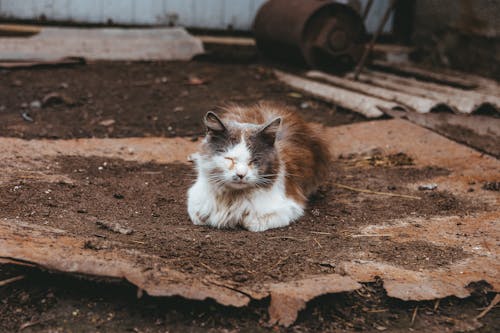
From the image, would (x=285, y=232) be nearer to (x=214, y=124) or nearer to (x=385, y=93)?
(x=214, y=124)

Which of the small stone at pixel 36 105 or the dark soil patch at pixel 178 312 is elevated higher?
the dark soil patch at pixel 178 312

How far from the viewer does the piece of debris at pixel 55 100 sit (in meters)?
6.17

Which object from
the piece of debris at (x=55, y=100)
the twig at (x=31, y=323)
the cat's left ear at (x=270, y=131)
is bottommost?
the piece of debris at (x=55, y=100)

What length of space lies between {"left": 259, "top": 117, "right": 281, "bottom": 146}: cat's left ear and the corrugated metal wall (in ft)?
18.0

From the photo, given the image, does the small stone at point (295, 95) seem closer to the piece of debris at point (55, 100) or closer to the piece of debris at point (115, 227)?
the piece of debris at point (55, 100)

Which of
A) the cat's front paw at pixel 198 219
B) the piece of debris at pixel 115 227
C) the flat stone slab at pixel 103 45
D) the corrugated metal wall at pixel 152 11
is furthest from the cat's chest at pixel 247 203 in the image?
the corrugated metal wall at pixel 152 11

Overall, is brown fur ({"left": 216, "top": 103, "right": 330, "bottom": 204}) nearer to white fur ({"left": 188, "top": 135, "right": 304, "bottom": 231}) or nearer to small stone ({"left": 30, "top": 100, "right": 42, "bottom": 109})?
white fur ({"left": 188, "top": 135, "right": 304, "bottom": 231})

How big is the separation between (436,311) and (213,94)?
4458 millimetres

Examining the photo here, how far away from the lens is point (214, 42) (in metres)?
8.25

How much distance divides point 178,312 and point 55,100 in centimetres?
420

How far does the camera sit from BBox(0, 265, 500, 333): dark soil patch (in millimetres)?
2482

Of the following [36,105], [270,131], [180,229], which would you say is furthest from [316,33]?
[180,229]

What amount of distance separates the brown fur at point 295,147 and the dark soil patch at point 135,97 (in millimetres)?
1610

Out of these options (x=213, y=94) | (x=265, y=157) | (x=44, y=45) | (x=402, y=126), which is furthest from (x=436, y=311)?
(x=44, y=45)
